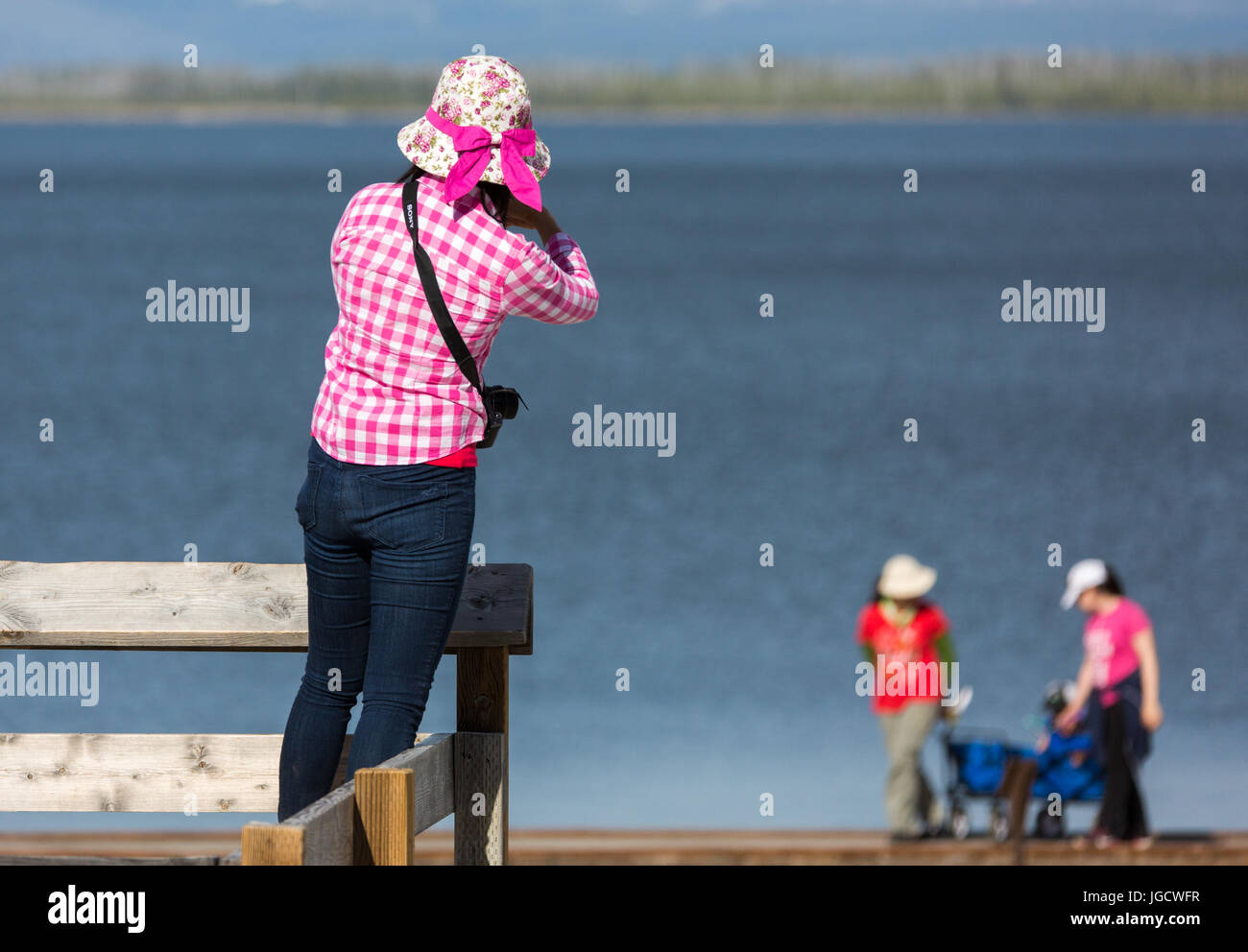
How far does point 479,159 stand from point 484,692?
2.86 ft

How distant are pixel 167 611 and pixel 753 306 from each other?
136 feet

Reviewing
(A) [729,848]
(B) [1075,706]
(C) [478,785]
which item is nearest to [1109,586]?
(B) [1075,706]

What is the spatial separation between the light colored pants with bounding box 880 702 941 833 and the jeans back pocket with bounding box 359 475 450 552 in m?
6.67

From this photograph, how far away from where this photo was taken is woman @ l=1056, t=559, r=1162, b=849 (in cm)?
830

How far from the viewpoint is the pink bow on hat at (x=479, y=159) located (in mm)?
2680

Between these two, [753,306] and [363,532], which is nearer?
[363,532]

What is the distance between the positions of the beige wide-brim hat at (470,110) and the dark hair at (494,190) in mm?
31

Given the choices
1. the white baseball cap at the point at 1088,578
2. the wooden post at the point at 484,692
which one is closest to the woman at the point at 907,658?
the white baseball cap at the point at 1088,578

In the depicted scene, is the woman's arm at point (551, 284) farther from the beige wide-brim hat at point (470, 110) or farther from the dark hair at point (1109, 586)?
the dark hair at point (1109, 586)

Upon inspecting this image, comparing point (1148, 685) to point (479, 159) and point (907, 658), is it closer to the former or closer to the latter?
point (907, 658)

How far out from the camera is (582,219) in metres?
67.3

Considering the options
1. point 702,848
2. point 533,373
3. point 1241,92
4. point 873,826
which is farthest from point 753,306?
point 1241,92

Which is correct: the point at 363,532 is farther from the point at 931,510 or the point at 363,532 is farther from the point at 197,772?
the point at 931,510

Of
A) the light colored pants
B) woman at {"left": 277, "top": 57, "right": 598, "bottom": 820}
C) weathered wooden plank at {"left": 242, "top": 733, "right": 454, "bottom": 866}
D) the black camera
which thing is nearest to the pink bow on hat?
woman at {"left": 277, "top": 57, "right": 598, "bottom": 820}
